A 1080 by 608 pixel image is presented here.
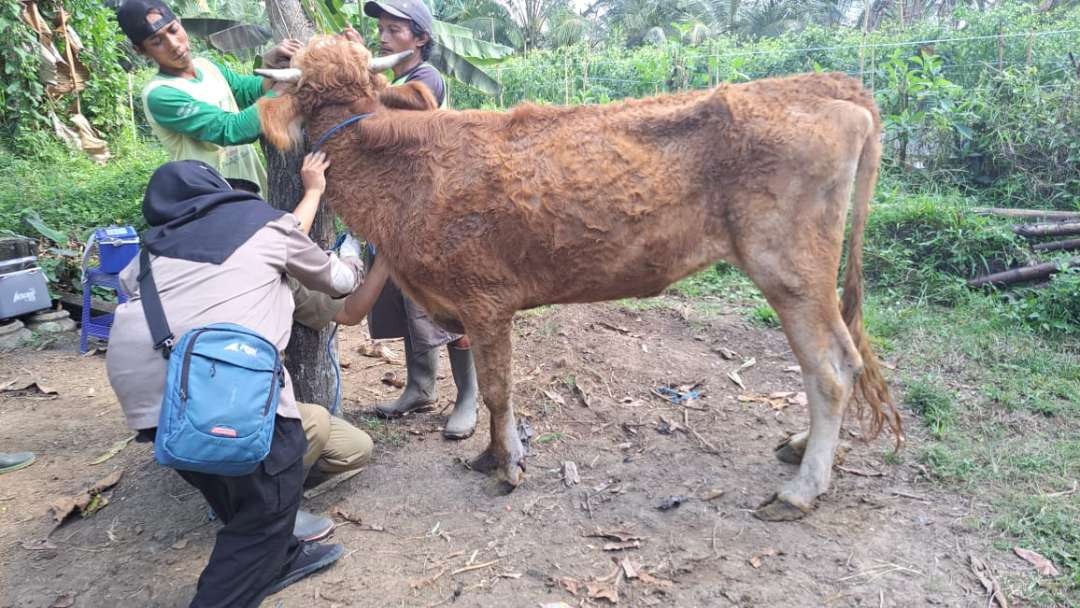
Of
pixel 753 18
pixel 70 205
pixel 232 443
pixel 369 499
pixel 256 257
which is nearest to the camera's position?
pixel 232 443

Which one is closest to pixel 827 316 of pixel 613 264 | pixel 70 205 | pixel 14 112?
pixel 613 264

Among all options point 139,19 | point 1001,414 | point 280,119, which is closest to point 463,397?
point 280,119

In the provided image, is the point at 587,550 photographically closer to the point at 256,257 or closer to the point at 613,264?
the point at 613,264

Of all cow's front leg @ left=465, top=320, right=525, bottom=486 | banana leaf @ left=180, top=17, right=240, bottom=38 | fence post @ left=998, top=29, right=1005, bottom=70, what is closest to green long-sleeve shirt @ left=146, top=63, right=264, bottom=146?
cow's front leg @ left=465, top=320, right=525, bottom=486

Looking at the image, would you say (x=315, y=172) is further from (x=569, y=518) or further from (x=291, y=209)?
(x=569, y=518)

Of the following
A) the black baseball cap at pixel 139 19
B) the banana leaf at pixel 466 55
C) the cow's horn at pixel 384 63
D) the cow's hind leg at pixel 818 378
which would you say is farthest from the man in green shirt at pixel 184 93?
the banana leaf at pixel 466 55

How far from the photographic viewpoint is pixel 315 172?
359 centimetres

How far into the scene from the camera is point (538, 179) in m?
3.50

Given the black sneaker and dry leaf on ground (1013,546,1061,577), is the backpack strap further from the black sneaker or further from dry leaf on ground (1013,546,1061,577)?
dry leaf on ground (1013,546,1061,577)

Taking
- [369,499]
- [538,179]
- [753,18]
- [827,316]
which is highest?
[538,179]

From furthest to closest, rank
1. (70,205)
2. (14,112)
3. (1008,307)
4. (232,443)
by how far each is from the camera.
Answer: (14,112), (70,205), (1008,307), (232,443)

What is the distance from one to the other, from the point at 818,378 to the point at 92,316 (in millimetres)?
6759

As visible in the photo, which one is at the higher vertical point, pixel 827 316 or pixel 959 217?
pixel 827 316

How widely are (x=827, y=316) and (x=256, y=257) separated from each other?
8.83 ft
